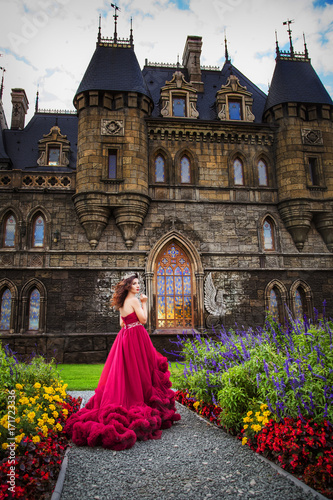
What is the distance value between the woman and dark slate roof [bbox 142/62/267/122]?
1355 cm

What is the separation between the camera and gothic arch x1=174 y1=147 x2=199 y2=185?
16.4 meters

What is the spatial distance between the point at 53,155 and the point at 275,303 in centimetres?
1175

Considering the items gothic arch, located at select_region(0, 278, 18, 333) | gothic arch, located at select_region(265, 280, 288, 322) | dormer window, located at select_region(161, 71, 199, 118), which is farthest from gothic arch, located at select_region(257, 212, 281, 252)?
gothic arch, located at select_region(0, 278, 18, 333)

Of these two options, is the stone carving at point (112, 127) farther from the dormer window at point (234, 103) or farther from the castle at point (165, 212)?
the dormer window at point (234, 103)

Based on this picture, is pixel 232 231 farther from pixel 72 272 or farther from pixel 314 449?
pixel 314 449

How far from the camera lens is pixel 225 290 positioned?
610 inches

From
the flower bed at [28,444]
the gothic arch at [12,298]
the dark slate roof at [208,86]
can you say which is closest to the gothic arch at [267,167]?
the dark slate roof at [208,86]

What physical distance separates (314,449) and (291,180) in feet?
45.7

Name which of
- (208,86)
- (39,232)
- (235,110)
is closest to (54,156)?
(39,232)

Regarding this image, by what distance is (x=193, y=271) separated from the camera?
15.6 meters

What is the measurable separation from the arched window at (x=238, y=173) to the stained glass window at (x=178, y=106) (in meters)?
3.24

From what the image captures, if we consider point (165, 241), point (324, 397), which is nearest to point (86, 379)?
point (165, 241)

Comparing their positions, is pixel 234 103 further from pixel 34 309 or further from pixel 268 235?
pixel 34 309

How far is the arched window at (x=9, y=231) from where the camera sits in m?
15.4
